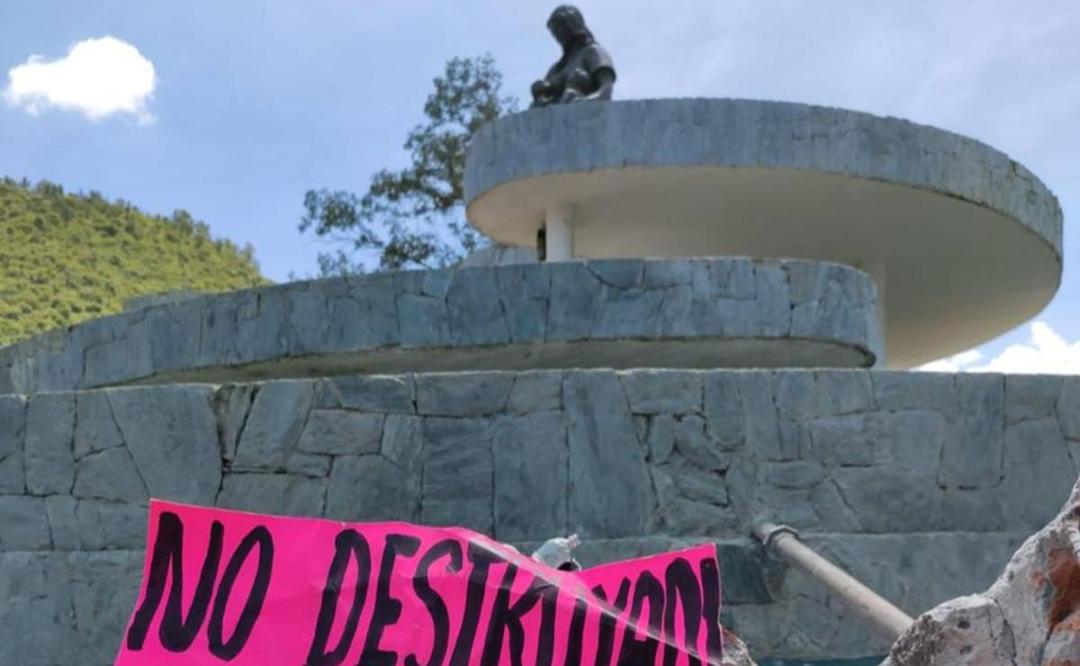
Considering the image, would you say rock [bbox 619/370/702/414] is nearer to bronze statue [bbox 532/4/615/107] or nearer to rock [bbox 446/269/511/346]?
rock [bbox 446/269/511/346]

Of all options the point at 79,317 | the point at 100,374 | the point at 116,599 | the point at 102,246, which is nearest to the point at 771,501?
the point at 116,599

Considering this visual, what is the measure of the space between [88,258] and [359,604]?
3916 centimetres

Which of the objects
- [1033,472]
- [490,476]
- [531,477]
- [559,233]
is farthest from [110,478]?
[559,233]

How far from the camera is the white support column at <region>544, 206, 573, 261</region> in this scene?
1168cm

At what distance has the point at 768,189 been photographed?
436 inches

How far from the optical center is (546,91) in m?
12.0

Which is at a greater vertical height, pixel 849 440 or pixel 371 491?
pixel 849 440

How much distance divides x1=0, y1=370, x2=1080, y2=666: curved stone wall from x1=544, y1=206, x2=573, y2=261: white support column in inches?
212

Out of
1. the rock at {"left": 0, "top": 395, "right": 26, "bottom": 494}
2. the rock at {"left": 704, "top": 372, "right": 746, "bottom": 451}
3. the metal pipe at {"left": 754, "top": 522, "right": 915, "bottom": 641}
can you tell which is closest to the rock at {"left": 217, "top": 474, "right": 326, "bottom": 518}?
the rock at {"left": 0, "top": 395, "right": 26, "bottom": 494}

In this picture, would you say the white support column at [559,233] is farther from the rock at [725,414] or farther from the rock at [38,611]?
the rock at [38,611]

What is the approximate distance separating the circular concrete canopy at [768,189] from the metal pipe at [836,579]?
467 cm

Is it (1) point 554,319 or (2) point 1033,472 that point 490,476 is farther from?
(2) point 1033,472

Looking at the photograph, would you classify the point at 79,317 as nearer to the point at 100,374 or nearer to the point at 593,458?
the point at 100,374

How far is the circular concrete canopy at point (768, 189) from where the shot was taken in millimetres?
10352
